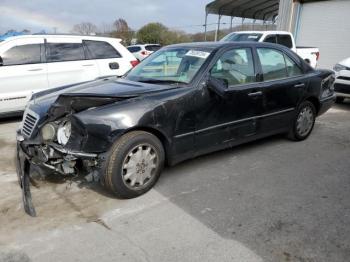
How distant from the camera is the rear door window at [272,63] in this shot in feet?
16.1

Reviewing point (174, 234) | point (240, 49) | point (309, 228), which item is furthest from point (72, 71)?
point (309, 228)

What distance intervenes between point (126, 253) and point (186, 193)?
1184 millimetres

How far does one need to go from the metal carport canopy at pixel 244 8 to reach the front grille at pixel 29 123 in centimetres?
2096

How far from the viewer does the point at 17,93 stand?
6.59 meters

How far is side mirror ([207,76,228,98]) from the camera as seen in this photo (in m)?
4.15

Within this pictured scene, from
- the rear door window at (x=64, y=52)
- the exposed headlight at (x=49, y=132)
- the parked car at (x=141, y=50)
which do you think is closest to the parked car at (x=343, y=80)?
the rear door window at (x=64, y=52)

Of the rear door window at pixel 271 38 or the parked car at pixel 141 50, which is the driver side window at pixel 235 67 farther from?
the parked car at pixel 141 50

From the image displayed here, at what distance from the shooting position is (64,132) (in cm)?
364

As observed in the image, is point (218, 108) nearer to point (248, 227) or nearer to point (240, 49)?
point (240, 49)

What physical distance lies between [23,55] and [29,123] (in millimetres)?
3170

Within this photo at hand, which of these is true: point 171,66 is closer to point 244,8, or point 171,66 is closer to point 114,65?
point 114,65

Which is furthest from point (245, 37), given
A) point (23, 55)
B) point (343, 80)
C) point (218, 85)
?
point (218, 85)

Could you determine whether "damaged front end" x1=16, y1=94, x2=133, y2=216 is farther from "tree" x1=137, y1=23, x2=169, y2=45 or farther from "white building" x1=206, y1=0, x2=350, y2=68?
"tree" x1=137, y1=23, x2=169, y2=45

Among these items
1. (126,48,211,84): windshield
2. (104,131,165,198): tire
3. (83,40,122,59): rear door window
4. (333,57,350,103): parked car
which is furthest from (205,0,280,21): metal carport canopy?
(104,131,165,198): tire
